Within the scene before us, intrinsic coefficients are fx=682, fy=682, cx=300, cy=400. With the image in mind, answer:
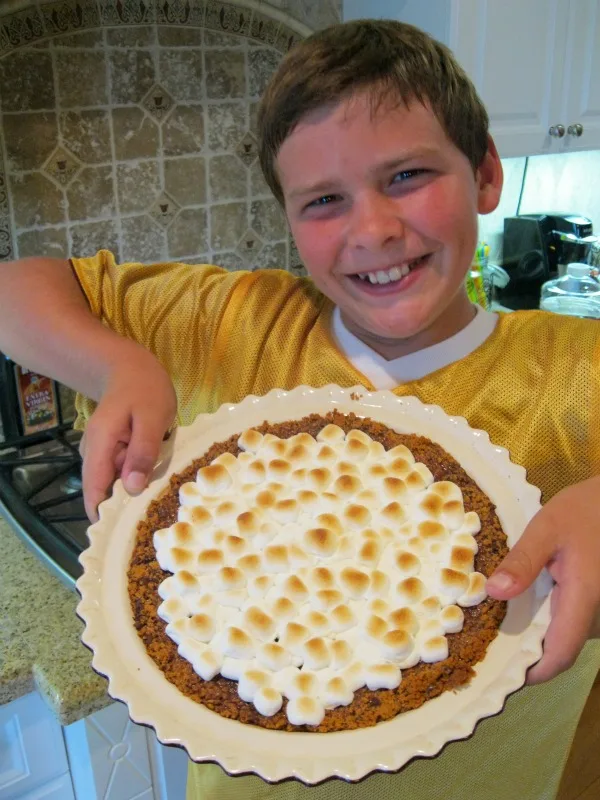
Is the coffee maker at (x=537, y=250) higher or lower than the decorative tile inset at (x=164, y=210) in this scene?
lower

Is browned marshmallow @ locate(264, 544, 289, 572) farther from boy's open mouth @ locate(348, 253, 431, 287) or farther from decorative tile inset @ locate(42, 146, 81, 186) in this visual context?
decorative tile inset @ locate(42, 146, 81, 186)

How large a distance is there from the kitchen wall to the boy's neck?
1577 millimetres

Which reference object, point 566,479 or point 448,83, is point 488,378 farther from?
point 448,83

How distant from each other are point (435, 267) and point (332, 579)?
386mm

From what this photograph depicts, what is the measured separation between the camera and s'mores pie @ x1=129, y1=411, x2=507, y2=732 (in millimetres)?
515

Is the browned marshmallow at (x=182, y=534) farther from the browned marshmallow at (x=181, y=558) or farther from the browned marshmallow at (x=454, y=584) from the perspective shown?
the browned marshmallow at (x=454, y=584)

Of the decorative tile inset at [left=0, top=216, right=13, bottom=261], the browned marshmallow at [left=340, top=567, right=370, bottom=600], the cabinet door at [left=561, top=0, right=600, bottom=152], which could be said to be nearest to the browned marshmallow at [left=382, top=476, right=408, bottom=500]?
the browned marshmallow at [left=340, top=567, right=370, bottom=600]

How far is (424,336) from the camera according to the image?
886 mm

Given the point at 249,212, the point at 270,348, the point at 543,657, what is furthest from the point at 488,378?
the point at 249,212

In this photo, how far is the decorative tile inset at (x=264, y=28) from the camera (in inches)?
56.1

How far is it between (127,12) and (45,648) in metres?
1.11

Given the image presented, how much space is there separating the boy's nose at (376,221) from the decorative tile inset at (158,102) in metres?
0.80

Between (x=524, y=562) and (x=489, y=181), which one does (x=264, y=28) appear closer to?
(x=489, y=181)

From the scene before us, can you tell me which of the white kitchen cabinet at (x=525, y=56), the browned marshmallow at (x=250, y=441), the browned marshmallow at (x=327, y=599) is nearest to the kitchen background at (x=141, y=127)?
the white kitchen cabinet at (x=525, y=56)
